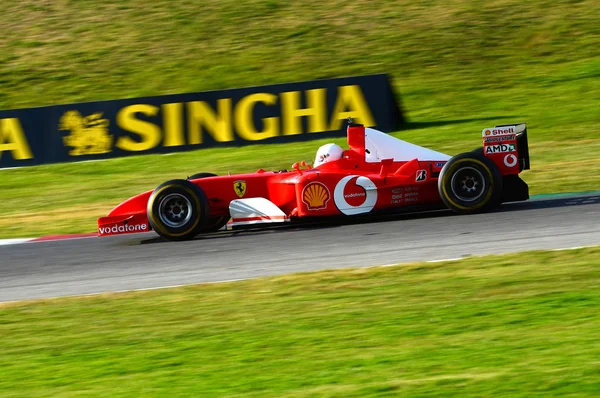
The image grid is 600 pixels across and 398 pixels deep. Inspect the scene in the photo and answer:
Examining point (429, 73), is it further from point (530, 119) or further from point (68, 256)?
point (68, 256)

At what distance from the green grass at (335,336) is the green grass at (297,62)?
8.16 m

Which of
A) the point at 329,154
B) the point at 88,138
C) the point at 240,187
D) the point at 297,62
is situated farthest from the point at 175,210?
the point at 297,62

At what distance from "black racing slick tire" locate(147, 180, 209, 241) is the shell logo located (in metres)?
1.13

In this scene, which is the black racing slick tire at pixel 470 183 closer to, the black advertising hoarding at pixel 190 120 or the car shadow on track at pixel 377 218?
the car shadow on track at pixel 377 218

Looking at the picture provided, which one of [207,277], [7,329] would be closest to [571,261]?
[207,277]

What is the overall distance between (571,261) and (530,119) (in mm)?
12278

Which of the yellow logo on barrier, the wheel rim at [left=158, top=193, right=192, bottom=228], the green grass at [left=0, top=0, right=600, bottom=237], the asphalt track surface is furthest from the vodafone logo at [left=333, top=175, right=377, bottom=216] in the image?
the yellow logo on barrier

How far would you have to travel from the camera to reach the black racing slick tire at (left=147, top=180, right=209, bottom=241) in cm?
1014

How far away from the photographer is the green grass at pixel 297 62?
1738 cm

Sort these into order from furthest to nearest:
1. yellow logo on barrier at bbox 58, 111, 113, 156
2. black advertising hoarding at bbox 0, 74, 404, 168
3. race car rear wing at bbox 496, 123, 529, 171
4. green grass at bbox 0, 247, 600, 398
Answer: yellow logo on barrier at bbox 58, 111, 113, 156 < black advertising hoarding at bbox 0, 74, 404, 168 < race car rear wing at bbox 496, 123, 529, 171 < green grass at bbox 0, 247, 600, 398

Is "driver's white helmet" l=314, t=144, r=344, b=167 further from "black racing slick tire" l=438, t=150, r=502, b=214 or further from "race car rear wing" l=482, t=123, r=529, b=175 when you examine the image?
"race car rear wing" l=482, t=123, r=529, b=175

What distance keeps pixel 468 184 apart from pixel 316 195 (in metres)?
1.68

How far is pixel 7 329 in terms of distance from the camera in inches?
270

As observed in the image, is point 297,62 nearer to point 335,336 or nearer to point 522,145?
point 522,145
